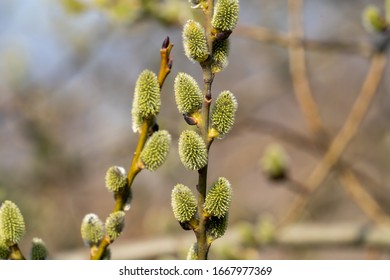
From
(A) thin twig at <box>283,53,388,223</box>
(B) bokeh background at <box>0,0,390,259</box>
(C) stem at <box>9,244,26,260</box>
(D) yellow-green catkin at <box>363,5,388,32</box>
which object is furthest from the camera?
(B) bokeh background at <box>0,0,390,259</box>

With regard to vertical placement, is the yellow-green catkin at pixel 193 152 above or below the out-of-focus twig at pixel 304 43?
below

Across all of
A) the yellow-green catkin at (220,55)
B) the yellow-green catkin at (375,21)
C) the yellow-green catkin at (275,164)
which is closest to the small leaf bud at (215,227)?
the yellow-green catkin at (220,55)

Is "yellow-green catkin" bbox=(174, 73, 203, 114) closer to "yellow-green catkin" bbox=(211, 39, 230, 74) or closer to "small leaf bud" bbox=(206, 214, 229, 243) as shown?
"yellow-green catkin" bbox=(211, 39, 230, 74)

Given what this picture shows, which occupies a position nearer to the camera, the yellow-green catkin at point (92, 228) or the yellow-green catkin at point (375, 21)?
the yellow-green catkin at point (92, 228)

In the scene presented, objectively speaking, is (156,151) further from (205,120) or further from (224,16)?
(224,16)

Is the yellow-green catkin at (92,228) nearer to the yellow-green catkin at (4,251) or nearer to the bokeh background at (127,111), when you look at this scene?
the yellow-green catkin at (4,251)

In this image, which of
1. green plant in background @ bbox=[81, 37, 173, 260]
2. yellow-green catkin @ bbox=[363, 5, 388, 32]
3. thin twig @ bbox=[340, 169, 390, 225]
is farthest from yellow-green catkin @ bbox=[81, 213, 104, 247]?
thin twig @ bbox=[340, 169, 390, 225]
